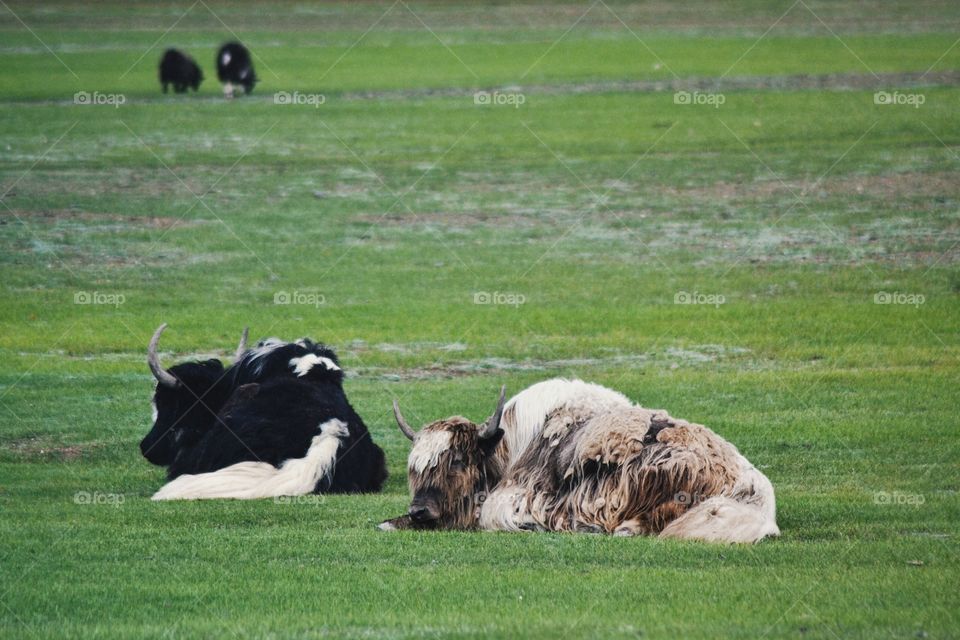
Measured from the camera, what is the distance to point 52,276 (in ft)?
75.7

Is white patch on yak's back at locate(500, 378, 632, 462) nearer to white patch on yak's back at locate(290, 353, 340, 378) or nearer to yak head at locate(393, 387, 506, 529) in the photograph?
yak head at locate(393, 387, 506, 529)

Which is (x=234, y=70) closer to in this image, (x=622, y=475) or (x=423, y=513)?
(x=423, y=513)

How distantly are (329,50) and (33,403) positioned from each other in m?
38.3

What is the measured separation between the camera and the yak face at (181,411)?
12836 millimetres

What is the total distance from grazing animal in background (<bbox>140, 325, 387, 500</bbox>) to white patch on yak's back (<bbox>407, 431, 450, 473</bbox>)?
1.12 metres

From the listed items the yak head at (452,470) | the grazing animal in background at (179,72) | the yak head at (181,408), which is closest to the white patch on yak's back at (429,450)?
the yak head at (452,470)

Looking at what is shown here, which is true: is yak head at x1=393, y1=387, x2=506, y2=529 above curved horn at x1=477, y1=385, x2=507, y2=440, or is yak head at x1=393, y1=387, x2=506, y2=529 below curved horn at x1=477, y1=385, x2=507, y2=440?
below

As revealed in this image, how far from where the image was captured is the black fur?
1165 cm

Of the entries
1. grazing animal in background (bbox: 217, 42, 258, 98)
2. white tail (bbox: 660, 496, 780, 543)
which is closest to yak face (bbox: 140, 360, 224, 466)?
white tail (bbox: 660, 496, 780, 543)

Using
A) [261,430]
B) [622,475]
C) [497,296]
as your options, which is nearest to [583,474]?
[622,475]

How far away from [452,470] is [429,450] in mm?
212

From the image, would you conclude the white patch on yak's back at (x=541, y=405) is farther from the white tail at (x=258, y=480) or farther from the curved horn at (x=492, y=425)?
the white tail at (x=258, y=480)

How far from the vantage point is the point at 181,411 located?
1295 cm

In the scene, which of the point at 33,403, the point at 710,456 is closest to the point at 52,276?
the point at 33,403
